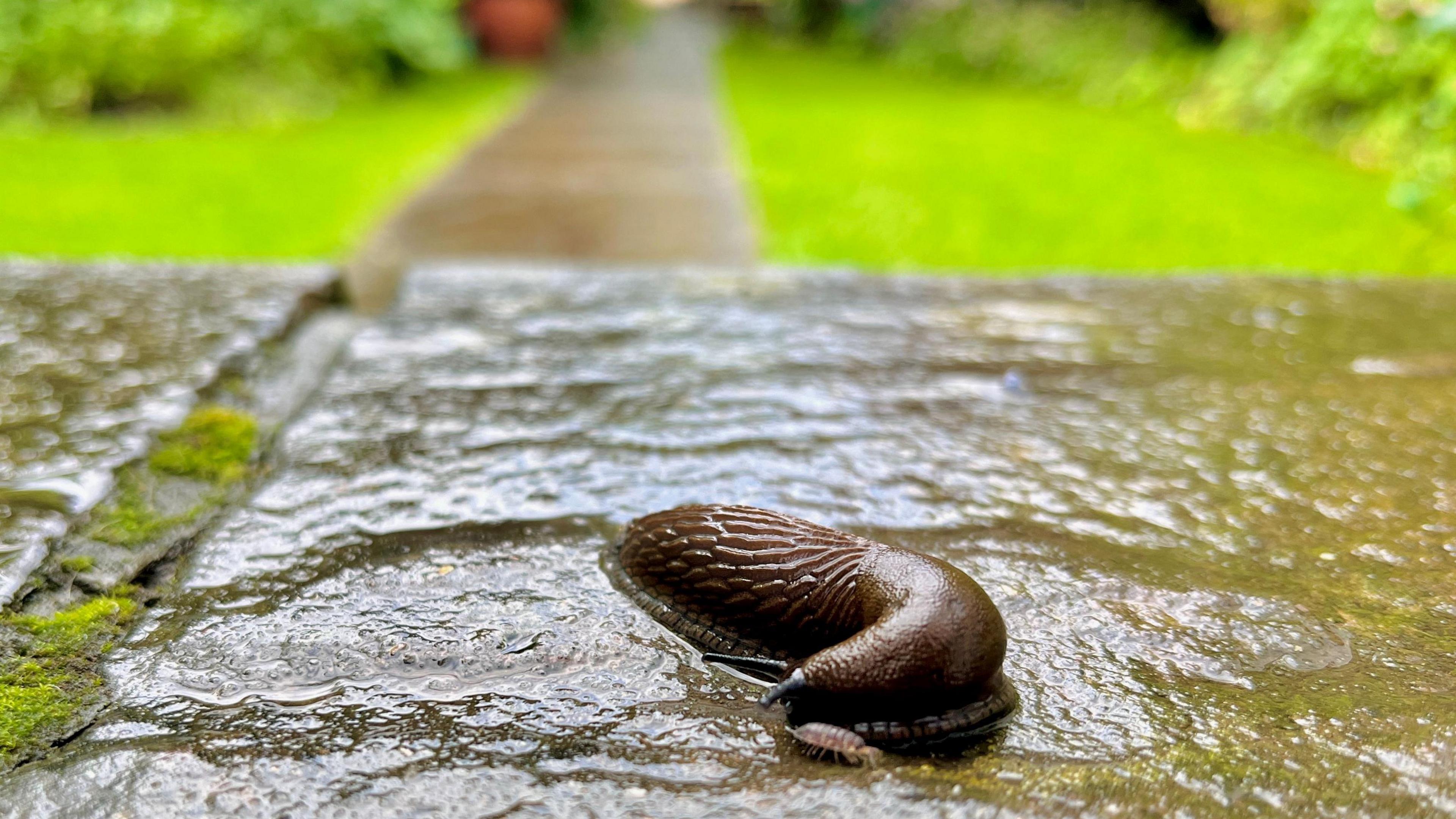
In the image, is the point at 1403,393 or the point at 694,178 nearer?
the point at 1403,393

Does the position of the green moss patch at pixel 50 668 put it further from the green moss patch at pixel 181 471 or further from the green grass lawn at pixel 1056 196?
the green grass lawn at pixel 1056 196

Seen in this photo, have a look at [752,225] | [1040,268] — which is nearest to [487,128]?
[752,225]

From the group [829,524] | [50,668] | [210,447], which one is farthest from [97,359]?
[829,524]

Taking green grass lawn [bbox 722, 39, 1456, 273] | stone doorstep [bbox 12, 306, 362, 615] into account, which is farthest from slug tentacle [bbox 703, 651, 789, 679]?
green grass lawn [bbox 722, 39, 1456, 273]

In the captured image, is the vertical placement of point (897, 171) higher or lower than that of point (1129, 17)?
lower

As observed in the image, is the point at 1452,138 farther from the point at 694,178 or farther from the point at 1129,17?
the point at 1129,17

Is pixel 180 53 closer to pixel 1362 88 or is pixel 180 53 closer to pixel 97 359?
pixel 97 359
